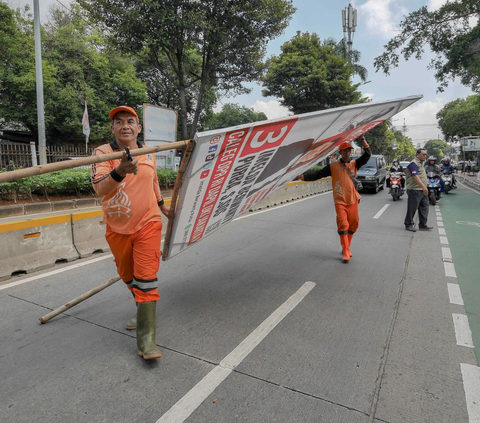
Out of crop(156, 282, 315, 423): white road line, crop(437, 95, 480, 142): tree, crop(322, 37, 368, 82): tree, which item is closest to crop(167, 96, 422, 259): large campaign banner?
crop(156, 282, 315, 423): white road line

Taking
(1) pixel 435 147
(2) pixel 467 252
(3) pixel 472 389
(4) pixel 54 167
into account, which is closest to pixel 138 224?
(4) pixel 54 167

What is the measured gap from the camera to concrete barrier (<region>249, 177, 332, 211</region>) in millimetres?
12255

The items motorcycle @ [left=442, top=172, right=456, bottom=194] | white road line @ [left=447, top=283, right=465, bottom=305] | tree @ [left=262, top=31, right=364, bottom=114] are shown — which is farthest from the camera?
tree @ [left=262, top=31, right=364, bottom=114]

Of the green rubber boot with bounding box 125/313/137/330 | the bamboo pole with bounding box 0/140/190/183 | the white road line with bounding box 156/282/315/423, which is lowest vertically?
Answer: the white road line with bounding box 156/282/315/423

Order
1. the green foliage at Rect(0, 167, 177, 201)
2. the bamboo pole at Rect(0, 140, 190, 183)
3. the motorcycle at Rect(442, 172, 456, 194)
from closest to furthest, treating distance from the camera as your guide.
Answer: the bamboo pole at Rect(0, 140, 190, 183) < the green foliage at Rect(0, 167, 177, 201) < the motorcycle at Rect(442, 172, 456, 194)

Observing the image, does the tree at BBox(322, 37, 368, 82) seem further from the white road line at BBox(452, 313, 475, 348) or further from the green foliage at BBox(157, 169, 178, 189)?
the white road line at BBox(452, 313, 475, 348)

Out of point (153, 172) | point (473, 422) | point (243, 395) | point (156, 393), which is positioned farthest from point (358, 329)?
point (153, 172)

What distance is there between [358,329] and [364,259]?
2641 millimetres

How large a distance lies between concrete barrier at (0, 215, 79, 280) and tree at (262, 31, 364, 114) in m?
22.5

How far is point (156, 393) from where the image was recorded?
7.52ft

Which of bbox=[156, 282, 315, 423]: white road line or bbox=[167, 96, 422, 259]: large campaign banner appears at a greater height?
bbox=[167, 96, 422, 259]: large campaign banner

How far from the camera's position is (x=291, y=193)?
14.3m

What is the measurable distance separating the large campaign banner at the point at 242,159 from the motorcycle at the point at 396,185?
428 inches

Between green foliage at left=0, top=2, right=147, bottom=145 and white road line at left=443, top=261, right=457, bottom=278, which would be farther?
green foliage at left=0, top=2, right=147, bottom=145
